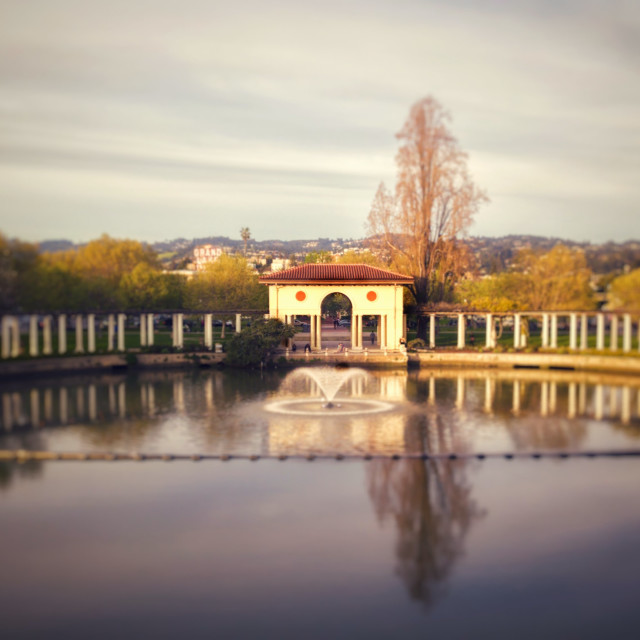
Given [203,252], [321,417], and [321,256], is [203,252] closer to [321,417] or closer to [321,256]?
[321,256]

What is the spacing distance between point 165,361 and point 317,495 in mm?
27678

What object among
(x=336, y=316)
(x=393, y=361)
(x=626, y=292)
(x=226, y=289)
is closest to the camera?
(x=393, y=361)

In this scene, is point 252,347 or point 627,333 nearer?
point 627,333

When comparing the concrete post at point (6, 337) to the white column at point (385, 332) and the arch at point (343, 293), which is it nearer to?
the arch at point (343, 293)

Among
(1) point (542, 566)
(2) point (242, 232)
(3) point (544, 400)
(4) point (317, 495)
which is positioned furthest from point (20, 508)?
(2) point (242, 232)

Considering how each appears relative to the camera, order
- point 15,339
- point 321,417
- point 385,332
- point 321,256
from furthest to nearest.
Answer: point 321,256, point 385,332, point 15,339, point 321,417

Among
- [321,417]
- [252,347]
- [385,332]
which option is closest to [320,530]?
[321,417]

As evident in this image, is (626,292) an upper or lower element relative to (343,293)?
upper

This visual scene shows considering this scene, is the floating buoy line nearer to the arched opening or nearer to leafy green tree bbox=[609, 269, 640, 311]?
leafy green tree bbox=[609, 269, 640, 311]

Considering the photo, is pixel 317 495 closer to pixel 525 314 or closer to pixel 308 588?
pixel 308 588

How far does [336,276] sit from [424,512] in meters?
32.0

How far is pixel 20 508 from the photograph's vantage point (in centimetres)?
1856

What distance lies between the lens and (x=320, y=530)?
675 inches

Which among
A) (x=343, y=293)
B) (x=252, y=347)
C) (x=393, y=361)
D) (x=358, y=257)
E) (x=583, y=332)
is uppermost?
(x=358, y=257)
